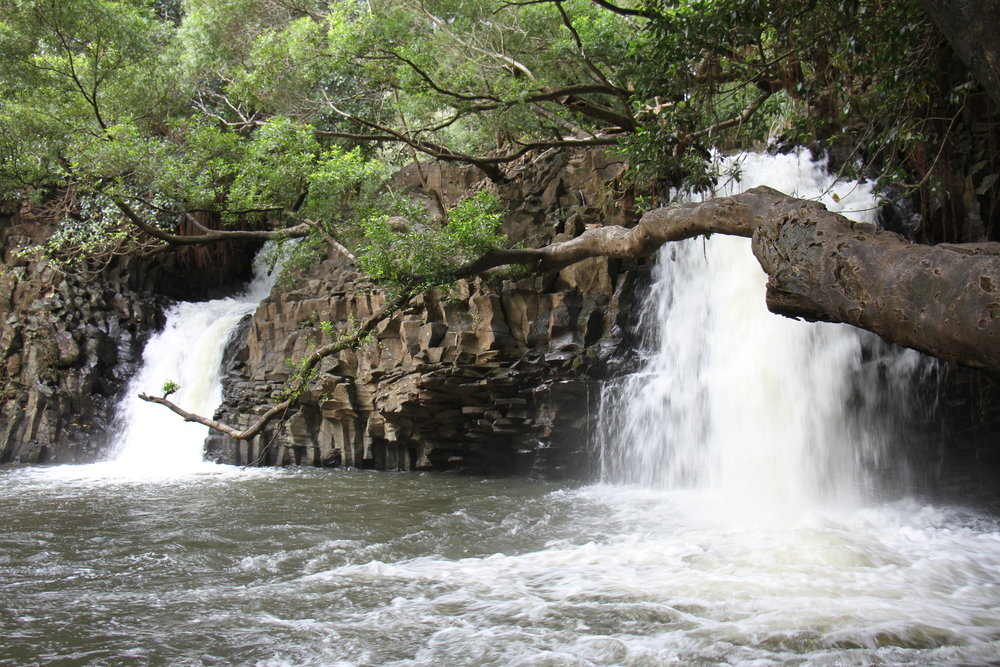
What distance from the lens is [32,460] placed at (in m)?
15.3

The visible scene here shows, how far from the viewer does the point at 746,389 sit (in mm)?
10109

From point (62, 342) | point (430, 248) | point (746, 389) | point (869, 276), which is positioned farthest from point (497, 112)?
point (62, 342)

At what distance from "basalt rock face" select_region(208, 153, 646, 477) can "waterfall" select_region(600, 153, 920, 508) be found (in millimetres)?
663

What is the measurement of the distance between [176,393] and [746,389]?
1207 centimetres

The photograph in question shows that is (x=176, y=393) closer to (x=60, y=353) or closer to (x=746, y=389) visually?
(x=60, y=353)

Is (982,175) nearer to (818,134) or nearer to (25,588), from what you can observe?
(818,134)

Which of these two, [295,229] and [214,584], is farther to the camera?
[295,229]

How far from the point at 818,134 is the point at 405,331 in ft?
24.0

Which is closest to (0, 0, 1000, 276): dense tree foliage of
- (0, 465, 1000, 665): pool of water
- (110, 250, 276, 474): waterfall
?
(110, 250, 276, 474): waterfall

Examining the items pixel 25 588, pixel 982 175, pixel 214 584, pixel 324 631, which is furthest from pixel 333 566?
pixel 982 175

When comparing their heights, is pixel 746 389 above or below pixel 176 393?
below

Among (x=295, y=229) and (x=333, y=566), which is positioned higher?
(x=295, y=229)

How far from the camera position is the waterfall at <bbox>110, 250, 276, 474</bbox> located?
597 inches

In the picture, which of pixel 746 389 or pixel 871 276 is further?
pixel 746 389
